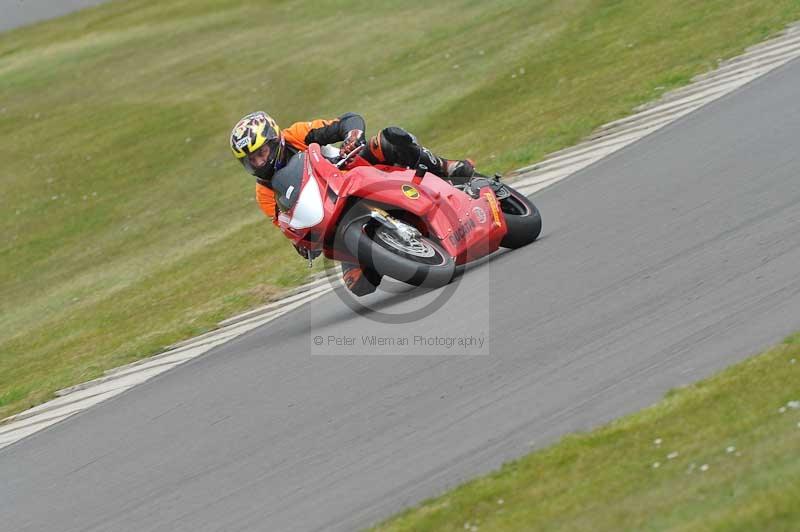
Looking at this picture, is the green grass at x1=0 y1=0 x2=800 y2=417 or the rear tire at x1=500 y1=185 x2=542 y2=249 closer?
the rear tire at x1=500 y1=185 x2=542 y2=249

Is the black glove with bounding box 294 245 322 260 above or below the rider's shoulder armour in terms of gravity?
below

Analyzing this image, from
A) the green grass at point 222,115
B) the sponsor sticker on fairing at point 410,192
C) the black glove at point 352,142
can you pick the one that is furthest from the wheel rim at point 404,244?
the green grass at point 222,115

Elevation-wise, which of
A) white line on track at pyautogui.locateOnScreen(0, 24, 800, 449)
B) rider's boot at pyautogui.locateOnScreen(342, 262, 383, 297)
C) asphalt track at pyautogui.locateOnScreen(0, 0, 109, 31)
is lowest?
asphalt track at pyautogui.locateOnScreen(0, 0, 109, 31)

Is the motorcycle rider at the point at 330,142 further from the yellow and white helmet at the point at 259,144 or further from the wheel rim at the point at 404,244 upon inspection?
the wheel rim at the point at 404,244

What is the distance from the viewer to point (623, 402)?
630 cm

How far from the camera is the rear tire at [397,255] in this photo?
360 inches

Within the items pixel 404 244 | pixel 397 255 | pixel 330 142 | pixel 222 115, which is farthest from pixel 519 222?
pixel 222 115

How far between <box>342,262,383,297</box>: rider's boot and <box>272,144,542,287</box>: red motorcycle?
0.13 metres

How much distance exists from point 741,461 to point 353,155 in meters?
5.34

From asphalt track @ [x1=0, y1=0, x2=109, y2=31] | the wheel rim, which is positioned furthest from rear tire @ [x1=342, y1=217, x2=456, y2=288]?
asphalt track @ [x1=0, y1=0, x2=109, y2=31]

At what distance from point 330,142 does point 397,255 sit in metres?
1.56

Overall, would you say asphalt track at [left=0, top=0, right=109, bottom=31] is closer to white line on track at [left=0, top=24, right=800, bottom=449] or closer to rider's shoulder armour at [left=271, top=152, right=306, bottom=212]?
white line on track at [left=0, top=24, right=800, bottom=449]

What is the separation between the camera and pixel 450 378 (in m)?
7.52

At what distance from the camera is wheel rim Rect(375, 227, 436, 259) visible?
30.4ft
